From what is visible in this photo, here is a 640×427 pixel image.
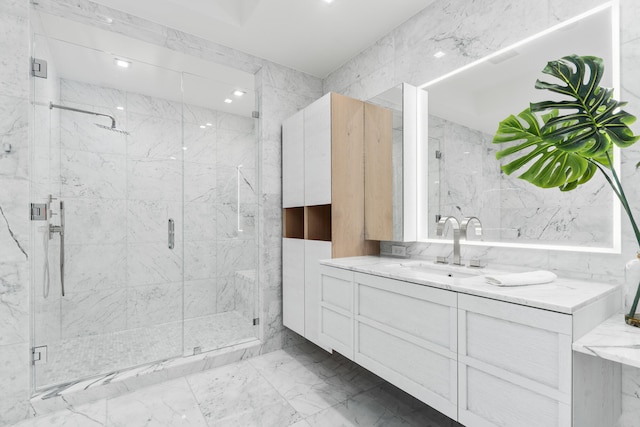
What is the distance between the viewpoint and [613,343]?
2.95 feet

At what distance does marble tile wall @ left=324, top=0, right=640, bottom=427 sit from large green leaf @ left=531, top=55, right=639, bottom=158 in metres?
0.29

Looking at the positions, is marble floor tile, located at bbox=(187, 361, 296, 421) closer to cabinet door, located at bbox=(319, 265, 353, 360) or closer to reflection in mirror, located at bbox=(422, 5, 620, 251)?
cabinet door, located at bbox=(319, 265, 353, 360)

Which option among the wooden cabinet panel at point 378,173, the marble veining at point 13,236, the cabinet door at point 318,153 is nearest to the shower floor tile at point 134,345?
the marble veining at point 13,236

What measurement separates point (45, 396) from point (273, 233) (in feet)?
5.94

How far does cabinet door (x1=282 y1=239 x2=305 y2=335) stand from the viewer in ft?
8.14

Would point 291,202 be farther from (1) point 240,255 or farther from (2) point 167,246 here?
(2) point 167,246

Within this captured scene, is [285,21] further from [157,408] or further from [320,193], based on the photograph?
[157,408]

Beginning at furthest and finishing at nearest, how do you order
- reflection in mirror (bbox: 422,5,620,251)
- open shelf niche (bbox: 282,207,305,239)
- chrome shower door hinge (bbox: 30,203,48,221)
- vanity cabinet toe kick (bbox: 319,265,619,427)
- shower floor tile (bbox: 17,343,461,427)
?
open shelf niche (bbox: 282,207,305,239), chrome shower door hinge (bbox: 30,203,48,221), shower floor tile (bbox: 17,343,461,427), reflection in mirror (bbox: 422,5,620,251), vanity cabinet toe kick (bbox: 319,265,619,427)

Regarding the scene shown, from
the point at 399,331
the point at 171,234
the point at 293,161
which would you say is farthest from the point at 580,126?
the point at 171,234

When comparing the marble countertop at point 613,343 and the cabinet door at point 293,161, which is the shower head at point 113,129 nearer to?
the cabinet door at point 293,161

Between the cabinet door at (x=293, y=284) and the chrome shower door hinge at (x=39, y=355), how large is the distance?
1.64m

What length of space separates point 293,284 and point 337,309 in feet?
2.59

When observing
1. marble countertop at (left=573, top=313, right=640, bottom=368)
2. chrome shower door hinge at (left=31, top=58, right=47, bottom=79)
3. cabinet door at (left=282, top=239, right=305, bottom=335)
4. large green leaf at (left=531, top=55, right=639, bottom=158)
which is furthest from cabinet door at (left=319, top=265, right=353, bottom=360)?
chrome shower door hinge at (left=31, top=58, right=47, bottom=79)

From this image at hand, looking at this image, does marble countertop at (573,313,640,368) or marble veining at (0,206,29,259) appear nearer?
marble countertop at (573,313,640,368)
